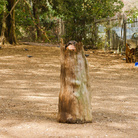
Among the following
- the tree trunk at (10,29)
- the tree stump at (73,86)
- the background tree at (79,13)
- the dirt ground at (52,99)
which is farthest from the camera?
the background tree at (79,13)

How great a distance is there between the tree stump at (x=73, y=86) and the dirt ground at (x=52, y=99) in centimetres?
14

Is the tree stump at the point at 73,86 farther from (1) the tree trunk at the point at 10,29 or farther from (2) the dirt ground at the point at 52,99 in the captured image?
(1) the tree trunk at the point at 10,29

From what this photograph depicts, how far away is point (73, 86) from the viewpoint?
3.40 m

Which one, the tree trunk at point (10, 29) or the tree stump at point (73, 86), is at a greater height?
the tree trunk at point (10, 29)

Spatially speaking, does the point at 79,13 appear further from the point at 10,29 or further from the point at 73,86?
the point at 73,86

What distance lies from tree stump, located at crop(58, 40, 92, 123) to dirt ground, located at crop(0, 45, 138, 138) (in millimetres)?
141

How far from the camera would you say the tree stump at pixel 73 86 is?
11.1 feet

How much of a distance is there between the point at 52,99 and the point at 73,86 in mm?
1990

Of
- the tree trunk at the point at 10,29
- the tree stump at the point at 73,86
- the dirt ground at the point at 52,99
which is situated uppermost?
the tree trunk at the point at 10,29

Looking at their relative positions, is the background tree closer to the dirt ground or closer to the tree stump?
the dirt ground

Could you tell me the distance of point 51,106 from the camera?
15.3ft

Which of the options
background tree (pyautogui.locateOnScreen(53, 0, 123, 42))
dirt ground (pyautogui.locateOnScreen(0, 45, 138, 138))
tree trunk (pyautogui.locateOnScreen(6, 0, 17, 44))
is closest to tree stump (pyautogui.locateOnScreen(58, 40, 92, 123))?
dirt ground (pyautogui.locateOnScreen(0, 45, 138, 138))

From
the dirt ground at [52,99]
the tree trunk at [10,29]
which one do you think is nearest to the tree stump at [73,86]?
the dirt ground at [52,99]

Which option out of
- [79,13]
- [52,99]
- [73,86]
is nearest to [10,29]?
[79,13]
